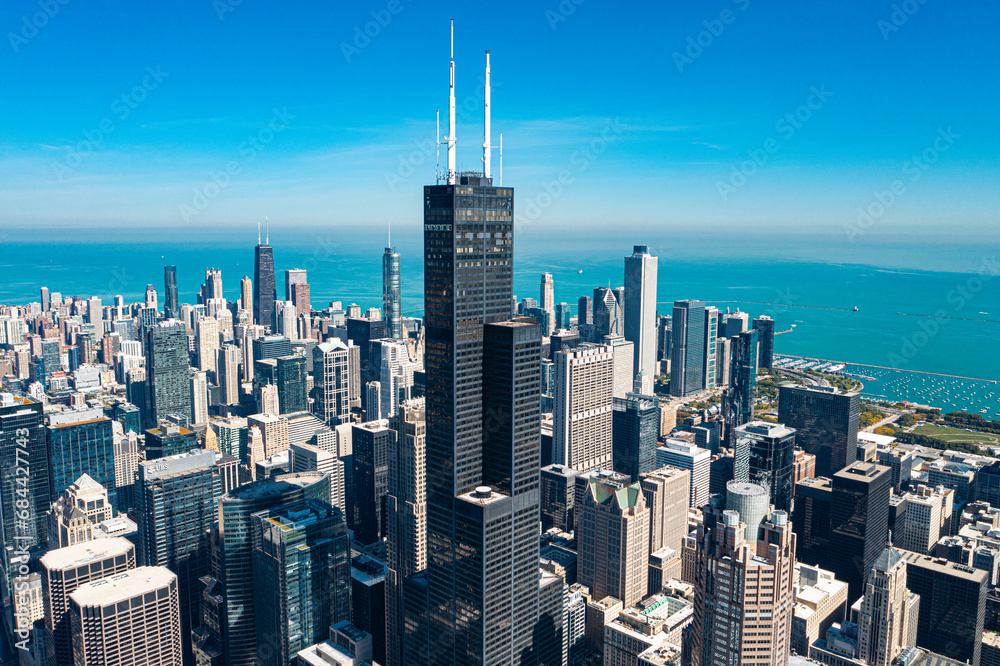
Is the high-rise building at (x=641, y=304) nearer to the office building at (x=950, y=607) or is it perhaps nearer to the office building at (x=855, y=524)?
the office building at (x=855, y=524)

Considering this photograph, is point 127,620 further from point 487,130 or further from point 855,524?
point 855,524

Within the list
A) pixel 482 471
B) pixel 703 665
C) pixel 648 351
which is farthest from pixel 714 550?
pixel 648 351

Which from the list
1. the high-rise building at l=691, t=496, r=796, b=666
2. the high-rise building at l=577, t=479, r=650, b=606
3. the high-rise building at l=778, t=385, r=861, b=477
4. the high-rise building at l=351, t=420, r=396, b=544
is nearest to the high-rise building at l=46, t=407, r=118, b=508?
the high-rise building at l=351, t=420, r=396, b=544

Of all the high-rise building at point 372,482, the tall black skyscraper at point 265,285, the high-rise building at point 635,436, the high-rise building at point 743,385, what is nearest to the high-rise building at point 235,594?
the high-rise building at point 372,482

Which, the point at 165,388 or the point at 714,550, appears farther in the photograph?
the point at 165,388

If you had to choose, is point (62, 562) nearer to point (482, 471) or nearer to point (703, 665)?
point (482, 471)

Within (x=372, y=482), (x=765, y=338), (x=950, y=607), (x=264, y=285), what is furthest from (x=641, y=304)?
(x=264, y=285)
